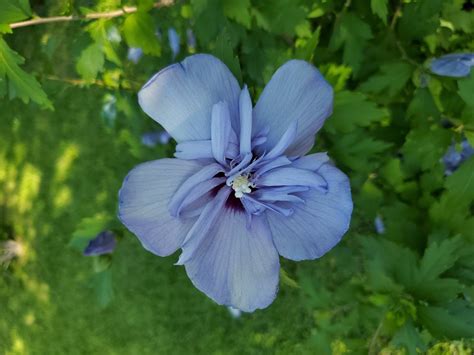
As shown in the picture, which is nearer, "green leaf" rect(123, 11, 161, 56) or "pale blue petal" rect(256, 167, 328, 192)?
"pale blue petal" rect(256, 167, 328, 192)

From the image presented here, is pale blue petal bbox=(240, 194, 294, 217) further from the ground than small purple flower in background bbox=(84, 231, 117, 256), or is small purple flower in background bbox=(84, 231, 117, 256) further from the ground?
pale blue petal bbox=(240, 194, 294, 217)

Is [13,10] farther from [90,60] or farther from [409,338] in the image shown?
[409,338]

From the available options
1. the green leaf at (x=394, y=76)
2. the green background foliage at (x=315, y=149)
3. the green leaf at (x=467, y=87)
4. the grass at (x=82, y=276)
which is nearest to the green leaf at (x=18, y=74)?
the green background foliage at (x=315, y=149)

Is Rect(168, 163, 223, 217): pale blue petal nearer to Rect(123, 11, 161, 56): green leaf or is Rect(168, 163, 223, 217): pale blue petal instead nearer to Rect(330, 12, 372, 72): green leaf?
Rect(123, 11, 161, 56): green leaf

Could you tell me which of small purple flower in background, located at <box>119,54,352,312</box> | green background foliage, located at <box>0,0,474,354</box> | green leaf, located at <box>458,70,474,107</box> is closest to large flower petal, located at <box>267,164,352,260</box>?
small purple flower in background, located at <box>119,54,352,312</box>

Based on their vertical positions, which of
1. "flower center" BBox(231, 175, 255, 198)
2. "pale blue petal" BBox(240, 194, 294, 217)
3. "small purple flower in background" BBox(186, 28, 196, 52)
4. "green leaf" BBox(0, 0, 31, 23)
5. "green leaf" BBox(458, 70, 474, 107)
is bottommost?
"small purple flower in background" BBox(186, 28, 196, 52)

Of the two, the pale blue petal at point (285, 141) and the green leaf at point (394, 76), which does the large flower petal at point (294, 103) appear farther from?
the green leaf at point (394, 76)

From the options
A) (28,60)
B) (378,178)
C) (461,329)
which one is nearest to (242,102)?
(461,329)

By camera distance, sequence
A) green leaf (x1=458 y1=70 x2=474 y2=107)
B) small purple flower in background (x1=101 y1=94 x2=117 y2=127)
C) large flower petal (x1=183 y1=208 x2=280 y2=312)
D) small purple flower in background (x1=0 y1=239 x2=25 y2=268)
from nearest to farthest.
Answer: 1. large flower petal (x1=183 y1=208 x2=280 y2=312)
2. green leaf (x1=458 y1=70 x2=474 y2=107)
3. small purple flower in background (x1=101 y1=94 x2=117 y2=127)
4. small purple flower in background (x1=0 y1=239 x2=25 y2=268)

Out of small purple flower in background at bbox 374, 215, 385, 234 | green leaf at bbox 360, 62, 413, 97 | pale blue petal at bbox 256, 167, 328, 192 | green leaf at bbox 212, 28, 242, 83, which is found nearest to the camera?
pale blue petal at bbox 256, 167, 328, 192
